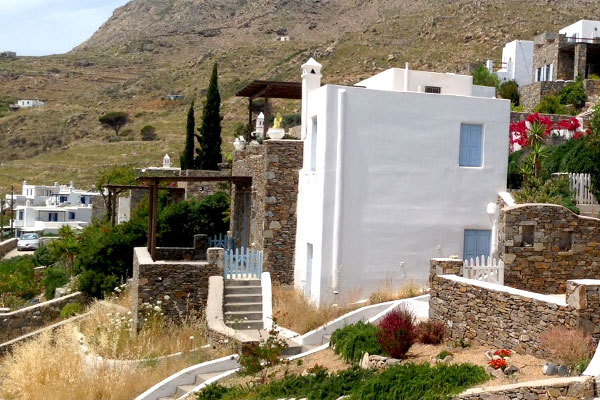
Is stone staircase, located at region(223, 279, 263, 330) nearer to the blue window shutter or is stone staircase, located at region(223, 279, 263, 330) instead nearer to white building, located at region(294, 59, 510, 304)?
white building, located at region(294, 59, 510, 304)

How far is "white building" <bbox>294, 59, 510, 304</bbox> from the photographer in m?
17.8

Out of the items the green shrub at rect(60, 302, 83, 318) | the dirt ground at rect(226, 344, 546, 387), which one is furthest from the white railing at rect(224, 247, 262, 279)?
the green shrub at rect(60, 302, 83, 318)

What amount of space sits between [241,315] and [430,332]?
20.7ft

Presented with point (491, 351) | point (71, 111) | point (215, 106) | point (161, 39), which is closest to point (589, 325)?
point (491, 351)

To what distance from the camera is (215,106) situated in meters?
36.0

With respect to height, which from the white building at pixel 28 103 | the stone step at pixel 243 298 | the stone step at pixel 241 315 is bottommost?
the stone step at pixel 241 315

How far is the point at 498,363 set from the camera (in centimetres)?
1015

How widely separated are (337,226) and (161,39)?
380 ft

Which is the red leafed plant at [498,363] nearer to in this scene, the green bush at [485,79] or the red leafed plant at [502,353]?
the red leafed plant at [502,353]

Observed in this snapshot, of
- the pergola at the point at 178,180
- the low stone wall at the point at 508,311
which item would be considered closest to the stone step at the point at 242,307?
the pergola at the point at 178,180

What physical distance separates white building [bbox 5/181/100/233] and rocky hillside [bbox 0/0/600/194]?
208 inches

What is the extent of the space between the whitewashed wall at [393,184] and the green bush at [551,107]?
15.8m

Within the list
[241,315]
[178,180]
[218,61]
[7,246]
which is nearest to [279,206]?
[178,180]

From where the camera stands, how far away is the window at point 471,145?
61.3ft
